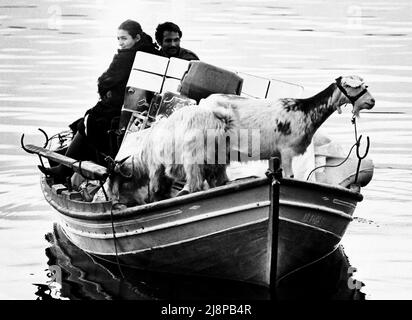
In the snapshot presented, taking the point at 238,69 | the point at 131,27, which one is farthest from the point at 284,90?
the point at 238,69

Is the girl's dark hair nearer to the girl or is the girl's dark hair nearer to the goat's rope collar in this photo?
the girl

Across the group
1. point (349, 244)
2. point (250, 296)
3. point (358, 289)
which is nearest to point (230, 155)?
point (250, 296)

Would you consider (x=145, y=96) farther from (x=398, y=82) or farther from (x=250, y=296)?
(x=398, y=82)

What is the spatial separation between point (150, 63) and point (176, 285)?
93.5 inches

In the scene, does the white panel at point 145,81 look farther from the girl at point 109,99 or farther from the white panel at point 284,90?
the white panel at point 284,90

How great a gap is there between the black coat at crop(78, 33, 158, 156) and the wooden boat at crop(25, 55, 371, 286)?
890 millimetres

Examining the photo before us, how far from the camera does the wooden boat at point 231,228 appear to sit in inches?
407

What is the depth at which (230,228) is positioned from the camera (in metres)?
10.5

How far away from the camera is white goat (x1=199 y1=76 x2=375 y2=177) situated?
34.1 ft

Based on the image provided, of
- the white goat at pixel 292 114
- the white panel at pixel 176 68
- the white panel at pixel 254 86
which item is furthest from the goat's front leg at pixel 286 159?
the white panel at pixel 176 68

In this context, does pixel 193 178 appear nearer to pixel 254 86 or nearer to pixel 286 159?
pixel 286 159

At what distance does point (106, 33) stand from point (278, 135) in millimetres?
17395

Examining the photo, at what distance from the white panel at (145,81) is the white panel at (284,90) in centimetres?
115
